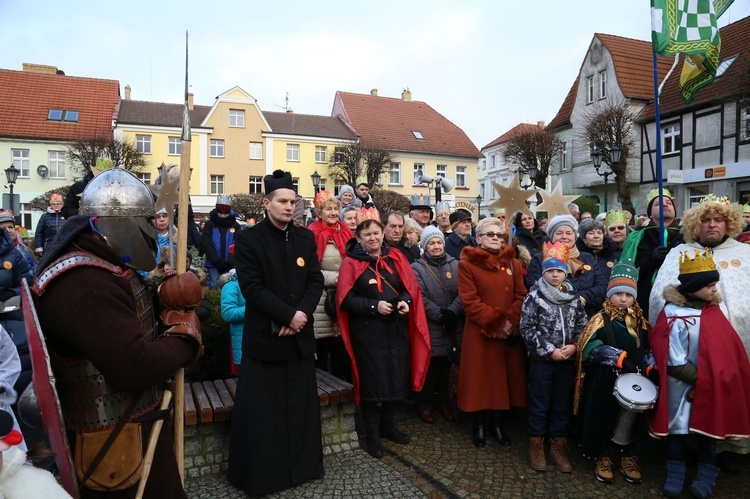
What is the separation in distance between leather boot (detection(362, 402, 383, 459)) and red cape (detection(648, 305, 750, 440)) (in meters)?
2.09

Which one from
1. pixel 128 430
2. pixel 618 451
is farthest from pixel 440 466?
pixel 128 430

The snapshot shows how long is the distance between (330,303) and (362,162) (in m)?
31.6

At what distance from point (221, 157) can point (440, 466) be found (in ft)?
116

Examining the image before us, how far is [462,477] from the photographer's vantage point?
156 inches

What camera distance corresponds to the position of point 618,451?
13.7ft

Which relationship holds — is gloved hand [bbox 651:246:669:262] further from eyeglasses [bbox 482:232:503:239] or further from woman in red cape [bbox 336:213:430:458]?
woman in red cape [bbox 336:213:430:458]

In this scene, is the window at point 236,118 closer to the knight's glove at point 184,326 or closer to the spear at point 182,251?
the spear at point 182,251

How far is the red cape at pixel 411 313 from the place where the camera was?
447 cm

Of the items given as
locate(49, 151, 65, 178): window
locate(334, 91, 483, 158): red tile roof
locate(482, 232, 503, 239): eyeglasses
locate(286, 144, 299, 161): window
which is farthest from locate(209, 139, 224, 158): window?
locate(482, 232, 503, 239): eyeglasses

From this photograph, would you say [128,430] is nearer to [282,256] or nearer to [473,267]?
[282,256]

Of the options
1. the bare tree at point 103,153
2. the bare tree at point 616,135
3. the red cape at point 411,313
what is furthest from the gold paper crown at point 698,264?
the bare tree at point 103,153

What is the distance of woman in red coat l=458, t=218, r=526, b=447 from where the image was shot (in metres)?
4.52

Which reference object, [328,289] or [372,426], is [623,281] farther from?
[328,289]

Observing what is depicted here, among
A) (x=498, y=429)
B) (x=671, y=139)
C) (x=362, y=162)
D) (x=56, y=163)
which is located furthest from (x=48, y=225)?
(x=56, y=163)
